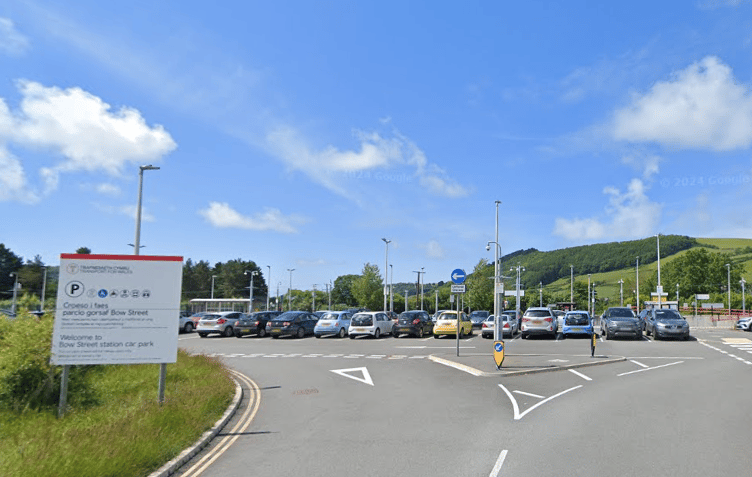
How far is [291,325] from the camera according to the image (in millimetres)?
33188

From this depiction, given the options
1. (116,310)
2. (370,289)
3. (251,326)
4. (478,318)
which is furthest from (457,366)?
(370,289)

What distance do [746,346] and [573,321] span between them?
777cm

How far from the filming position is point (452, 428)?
29.1ft

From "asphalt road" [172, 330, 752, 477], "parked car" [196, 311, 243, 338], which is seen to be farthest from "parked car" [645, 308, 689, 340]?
"parked car" [196, 311, 243, 338]

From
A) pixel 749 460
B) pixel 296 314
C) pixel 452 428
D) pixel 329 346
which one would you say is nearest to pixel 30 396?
pixel 452 428

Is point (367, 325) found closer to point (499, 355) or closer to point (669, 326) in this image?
point (669, 326)

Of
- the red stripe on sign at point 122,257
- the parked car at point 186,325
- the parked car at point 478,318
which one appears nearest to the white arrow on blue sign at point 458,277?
the red stripe on sign at point 122,257

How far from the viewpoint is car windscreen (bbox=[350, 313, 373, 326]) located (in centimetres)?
3259

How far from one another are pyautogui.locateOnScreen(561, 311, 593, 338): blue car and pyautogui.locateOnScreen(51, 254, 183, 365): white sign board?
24.5 metres

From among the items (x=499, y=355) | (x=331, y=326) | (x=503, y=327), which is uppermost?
(x=499, y=355)

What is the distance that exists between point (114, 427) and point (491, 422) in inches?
220

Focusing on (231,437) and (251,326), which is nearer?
(231,437)

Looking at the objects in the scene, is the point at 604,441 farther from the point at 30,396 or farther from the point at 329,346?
the point at 329,346

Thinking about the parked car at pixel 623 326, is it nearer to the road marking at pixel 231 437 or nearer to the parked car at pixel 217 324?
the parked car at pixel 217 324
